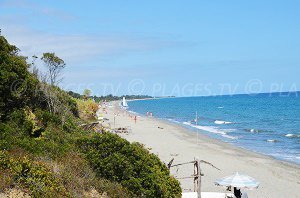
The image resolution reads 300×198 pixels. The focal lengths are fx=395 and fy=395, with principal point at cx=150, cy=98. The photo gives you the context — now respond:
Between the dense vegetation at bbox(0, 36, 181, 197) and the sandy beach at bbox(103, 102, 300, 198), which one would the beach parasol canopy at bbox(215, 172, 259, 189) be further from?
the sandy beach at bbox(103, 102, 300, 198)

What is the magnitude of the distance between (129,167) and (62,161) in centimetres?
200

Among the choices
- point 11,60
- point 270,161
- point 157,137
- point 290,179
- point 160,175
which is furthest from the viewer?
point 157,137

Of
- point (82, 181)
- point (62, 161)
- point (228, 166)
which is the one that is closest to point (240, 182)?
point (82, 181)

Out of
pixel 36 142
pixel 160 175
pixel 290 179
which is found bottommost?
pixel 290 179

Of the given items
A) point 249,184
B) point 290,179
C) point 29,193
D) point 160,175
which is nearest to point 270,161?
point 290,179

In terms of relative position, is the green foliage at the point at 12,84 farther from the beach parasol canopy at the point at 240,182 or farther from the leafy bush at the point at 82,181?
the beach parasol canopy at the point at 240,182

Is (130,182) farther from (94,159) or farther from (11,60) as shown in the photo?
(11,60)

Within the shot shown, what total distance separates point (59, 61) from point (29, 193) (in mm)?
15652

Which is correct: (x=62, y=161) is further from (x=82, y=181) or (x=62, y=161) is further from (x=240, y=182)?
(x=240, y=182)

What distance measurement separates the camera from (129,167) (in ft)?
36.1

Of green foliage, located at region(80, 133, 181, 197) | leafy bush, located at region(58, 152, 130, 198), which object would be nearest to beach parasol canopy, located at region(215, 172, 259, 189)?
green foliage, located at region(80, 133, 181, 197)

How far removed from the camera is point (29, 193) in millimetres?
9180

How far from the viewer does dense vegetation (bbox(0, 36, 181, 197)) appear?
952cm

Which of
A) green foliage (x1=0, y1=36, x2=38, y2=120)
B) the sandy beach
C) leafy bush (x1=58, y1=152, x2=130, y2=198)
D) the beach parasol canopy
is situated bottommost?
the sandy beach
